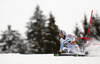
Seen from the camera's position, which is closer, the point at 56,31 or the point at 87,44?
the point at 87,44

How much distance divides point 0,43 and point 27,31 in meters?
6.61

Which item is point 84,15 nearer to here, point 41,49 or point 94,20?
point 94,20

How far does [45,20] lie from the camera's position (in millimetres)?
30609

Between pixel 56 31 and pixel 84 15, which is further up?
pixel 84 15

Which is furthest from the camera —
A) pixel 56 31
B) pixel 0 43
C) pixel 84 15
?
pixel 0 43

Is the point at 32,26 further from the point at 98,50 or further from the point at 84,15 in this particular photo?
the point at 98,50

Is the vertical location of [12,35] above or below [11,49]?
above

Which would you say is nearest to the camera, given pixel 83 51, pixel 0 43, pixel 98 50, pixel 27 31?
pixel 83 51

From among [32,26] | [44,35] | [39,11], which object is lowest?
[44,35]

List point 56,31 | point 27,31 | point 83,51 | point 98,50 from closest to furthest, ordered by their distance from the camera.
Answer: point 83,51 → point 98,50 → point 56,31 → point 27,31

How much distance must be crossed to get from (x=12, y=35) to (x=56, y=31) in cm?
1115

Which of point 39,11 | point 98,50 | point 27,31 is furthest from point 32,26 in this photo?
point 98,50

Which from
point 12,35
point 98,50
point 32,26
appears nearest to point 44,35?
point 32,26

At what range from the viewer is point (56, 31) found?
84.3 feet
